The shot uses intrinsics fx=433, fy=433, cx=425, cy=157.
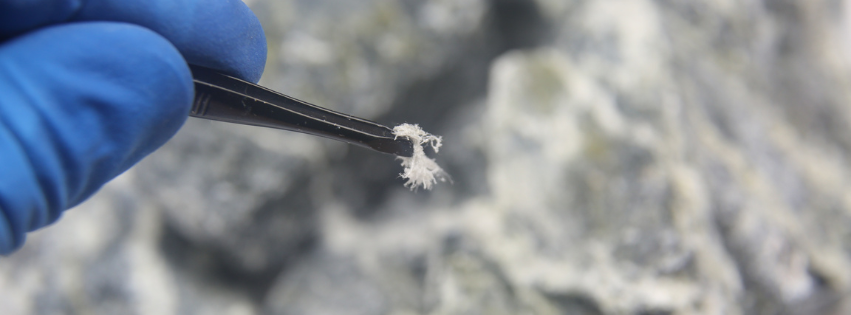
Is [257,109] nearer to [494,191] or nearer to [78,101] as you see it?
[78,101]

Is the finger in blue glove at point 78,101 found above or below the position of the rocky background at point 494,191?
below

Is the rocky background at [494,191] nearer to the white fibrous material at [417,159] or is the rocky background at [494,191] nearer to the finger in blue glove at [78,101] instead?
the white fibrous material at [417,159]

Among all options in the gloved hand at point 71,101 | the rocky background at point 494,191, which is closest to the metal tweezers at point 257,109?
the gloved hand at point 71,101

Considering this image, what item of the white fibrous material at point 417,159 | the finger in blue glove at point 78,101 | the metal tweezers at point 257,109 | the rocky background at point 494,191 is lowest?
the finger in blue glove at point 78,101

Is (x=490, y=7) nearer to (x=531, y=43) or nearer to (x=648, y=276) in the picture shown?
(x=531, y=43)

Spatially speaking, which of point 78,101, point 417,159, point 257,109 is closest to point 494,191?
point 417,159

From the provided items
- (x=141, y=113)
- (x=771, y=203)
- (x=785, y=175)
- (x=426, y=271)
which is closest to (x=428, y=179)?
(x=141, y=113)
